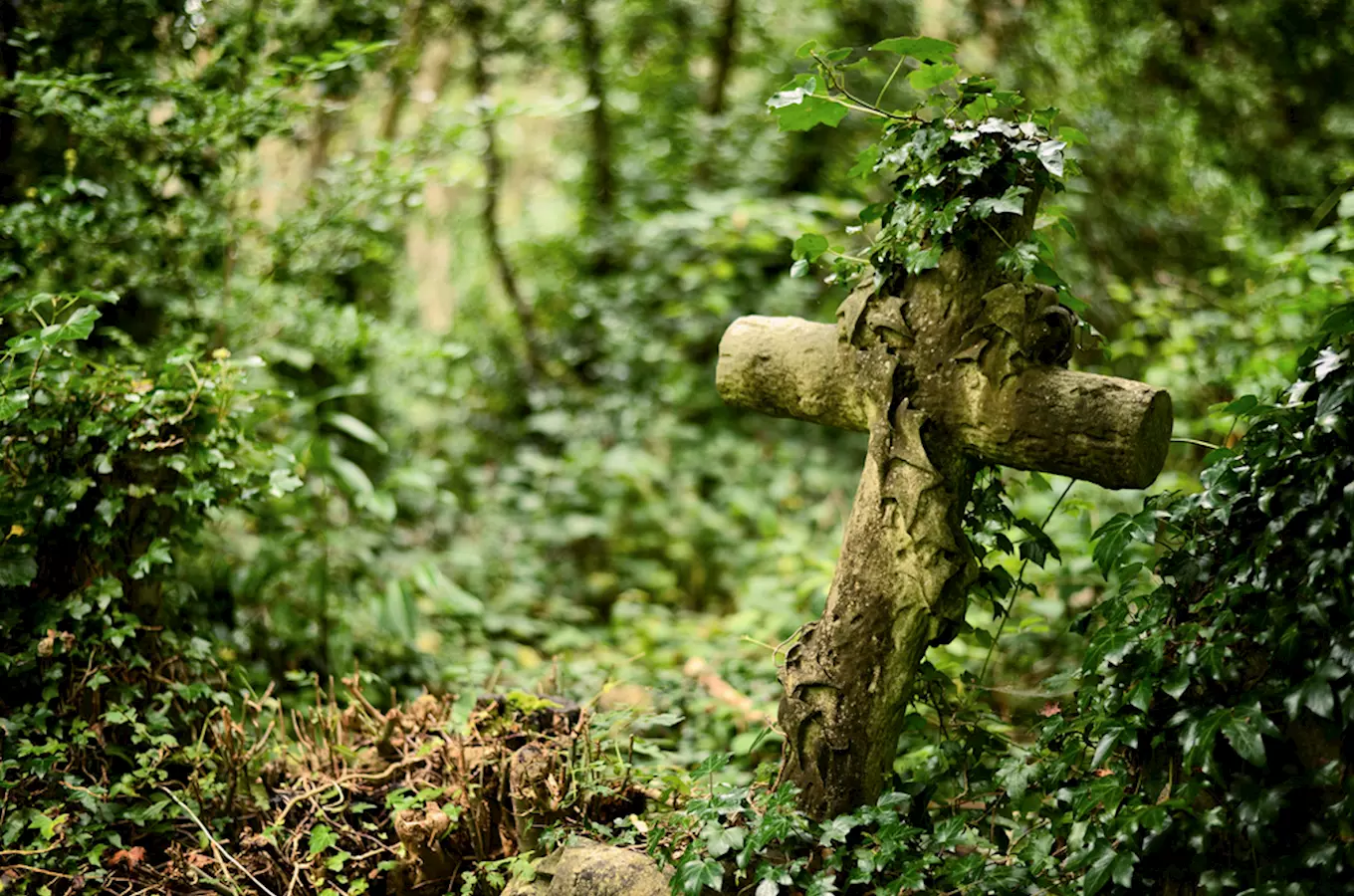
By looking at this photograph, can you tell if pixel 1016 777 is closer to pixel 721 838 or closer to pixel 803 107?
pixel 721 838

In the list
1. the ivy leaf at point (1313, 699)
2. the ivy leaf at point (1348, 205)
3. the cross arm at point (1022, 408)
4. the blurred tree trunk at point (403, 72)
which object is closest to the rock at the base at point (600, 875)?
the cross arm at point (1022, 408)

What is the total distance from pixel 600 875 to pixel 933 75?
1856mm

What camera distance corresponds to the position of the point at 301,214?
3.66 metres

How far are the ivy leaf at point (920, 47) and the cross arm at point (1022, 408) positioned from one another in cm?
62

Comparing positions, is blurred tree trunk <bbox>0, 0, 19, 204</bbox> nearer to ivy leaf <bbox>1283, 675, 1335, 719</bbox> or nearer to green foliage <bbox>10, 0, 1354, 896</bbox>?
green foliage <bbox>10, 0, 1354, 896</bbox>

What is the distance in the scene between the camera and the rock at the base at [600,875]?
202 centimetres

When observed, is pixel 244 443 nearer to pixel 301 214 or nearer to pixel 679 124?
pixel 301 214

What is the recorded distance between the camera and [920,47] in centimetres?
201

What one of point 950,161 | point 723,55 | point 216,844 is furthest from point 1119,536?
point 723,55

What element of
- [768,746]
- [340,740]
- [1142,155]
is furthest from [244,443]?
[1142,155]

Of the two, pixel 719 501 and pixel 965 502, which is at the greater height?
pixel 965 502

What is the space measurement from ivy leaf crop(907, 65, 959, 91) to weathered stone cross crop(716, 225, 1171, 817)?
379 mm

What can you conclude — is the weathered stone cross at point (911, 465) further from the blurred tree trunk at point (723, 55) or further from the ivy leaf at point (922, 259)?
the blurred tree trunk at point (723, 55)

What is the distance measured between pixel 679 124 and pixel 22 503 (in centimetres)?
479
